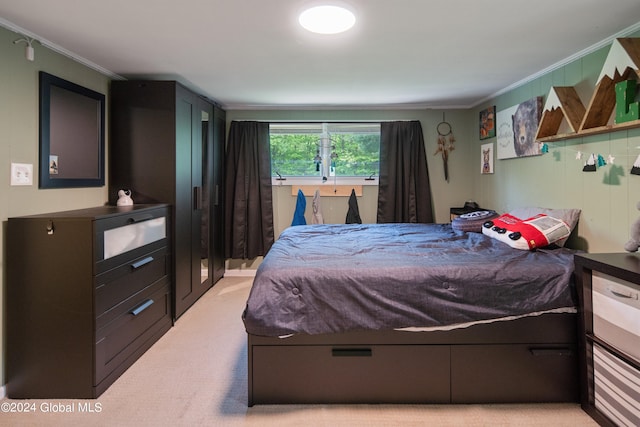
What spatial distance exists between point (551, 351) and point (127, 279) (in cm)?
267

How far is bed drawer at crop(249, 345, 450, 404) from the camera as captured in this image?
1.88m

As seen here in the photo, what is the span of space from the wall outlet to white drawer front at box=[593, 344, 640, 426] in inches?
135

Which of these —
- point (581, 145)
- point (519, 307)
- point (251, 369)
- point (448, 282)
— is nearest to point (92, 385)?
point (251, 369)

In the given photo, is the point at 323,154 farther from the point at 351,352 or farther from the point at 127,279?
the point at 351,352

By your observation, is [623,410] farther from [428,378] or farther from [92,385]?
[92,385]

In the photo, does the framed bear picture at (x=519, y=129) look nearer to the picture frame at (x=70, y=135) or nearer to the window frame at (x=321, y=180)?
the window frame at (x=321, y=180)

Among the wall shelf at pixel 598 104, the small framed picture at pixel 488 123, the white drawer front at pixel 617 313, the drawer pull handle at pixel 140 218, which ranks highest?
the small framed picture at pixel 488 123

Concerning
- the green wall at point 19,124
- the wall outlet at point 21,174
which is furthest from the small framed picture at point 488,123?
the wall outlet at point 21,174

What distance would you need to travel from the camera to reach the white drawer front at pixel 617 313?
152cm

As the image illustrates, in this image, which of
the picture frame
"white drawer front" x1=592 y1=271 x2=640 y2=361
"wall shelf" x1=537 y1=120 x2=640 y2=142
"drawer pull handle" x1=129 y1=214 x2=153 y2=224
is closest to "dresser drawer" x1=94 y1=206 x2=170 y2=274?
"drawer pull handle" x1=129 y1=214 x2=153 y2=224

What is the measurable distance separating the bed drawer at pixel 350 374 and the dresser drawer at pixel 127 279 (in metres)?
1.02

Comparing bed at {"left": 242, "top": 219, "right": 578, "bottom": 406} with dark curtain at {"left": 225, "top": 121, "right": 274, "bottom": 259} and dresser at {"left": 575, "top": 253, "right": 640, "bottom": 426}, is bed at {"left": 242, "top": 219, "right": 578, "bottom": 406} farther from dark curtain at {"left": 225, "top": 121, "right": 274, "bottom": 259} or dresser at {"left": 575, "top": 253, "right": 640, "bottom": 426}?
dark curtain at {"left": 225, "top": 121, "right": 274, "bottom": 259}

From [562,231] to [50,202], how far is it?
11.8 feet

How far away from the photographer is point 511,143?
135 inches
